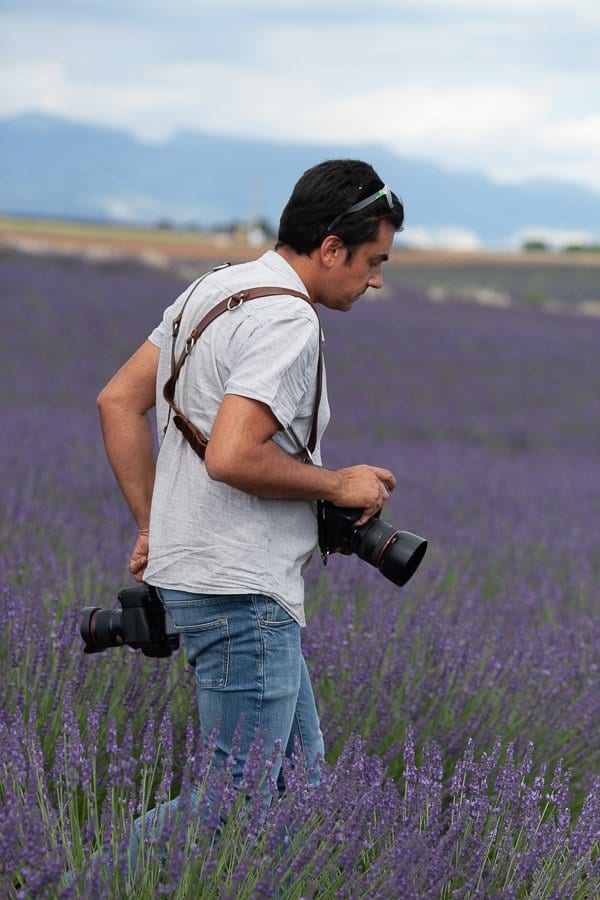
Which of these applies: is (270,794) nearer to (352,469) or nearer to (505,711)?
(352,469)

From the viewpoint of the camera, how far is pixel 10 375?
33.6ft

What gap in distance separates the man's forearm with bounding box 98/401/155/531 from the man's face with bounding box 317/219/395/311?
0.48 m

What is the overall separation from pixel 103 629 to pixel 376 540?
58 cm

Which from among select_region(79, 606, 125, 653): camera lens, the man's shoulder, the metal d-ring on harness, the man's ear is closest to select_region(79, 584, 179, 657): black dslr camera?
select_region(79, 606, 125, 653): camera lens

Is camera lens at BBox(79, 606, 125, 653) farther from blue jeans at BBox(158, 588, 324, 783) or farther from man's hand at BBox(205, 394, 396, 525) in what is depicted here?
man's hand at BBox(205, 394, 396, 525)

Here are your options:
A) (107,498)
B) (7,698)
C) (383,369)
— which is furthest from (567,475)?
(7,698)

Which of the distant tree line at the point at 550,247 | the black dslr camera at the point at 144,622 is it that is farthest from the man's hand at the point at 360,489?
the distant tree line at the point at 550,247

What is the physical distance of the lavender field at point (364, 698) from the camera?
188 centimetres

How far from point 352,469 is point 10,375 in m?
8.52

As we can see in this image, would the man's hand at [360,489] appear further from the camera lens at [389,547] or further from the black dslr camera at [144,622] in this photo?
the black dslr camera at [144,622]

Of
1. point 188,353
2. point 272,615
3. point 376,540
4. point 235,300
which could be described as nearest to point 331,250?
point 235,300

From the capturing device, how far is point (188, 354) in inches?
83.7

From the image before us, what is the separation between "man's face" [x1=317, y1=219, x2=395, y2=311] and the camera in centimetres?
215

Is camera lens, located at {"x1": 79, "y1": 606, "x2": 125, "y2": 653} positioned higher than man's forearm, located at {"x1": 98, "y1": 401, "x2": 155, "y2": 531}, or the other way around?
man's forearm, located at {"x1": 98, "y1": 401, "x2": 155, "y2": 531}
